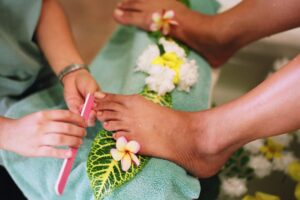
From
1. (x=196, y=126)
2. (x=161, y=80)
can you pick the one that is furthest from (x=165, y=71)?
(x=196, y=126)

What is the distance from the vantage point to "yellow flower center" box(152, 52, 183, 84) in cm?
90

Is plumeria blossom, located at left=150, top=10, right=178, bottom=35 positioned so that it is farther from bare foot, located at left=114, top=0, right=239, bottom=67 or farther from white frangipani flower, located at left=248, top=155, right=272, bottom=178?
white frangipani flower, located at left=248, top=155, right=272, bottom=178

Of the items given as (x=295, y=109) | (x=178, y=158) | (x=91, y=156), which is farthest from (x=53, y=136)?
(x=295, y=109)

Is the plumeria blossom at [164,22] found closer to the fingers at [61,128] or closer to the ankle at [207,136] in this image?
the ankle at [207,136]

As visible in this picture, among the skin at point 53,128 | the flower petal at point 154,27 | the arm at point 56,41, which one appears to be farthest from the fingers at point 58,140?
the flower petal at point 154,27

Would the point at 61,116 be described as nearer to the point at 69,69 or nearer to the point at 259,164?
the point at 69,69

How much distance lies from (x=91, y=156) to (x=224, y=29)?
472 mm

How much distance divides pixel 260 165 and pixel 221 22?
400 millimetres

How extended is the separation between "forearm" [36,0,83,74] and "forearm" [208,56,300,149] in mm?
356

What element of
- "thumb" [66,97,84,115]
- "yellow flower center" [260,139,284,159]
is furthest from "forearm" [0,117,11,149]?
"yellow flower center" [260,139,284,159]

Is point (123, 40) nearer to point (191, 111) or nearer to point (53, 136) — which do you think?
point (191, 111)

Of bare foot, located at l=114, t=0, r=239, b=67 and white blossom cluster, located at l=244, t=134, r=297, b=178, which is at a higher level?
bare foot, located at l=114, t=0, r=239, b=67

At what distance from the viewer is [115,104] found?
2.60ft

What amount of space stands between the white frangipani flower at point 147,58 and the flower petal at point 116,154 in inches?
9.9
